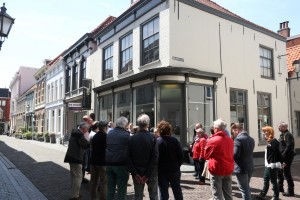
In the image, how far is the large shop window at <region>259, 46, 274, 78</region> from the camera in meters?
17.4

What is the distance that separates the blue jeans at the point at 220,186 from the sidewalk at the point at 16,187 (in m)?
3.94

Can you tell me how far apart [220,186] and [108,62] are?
14642 mm

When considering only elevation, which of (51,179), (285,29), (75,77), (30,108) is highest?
(285,29)

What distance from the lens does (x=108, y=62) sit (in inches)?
746

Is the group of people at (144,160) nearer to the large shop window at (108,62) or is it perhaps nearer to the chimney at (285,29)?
the large shop window at (108,62)

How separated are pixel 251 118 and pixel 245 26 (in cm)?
511

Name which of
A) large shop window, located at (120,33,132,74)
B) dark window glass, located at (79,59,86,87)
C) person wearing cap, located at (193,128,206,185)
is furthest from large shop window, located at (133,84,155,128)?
dark window glass, located at (79,59,86,87)

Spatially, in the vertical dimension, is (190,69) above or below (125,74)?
below

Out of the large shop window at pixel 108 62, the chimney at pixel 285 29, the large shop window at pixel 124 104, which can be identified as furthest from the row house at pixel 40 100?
the chimney at pixel 285 29

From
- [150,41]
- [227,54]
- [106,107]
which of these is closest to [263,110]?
[227,54]

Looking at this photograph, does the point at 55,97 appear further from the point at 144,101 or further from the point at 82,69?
the point at 144,101

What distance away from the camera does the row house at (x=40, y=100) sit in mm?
35250

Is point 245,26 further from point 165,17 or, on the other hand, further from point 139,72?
point 139,72

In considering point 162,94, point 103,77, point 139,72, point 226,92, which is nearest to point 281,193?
point 162,94
